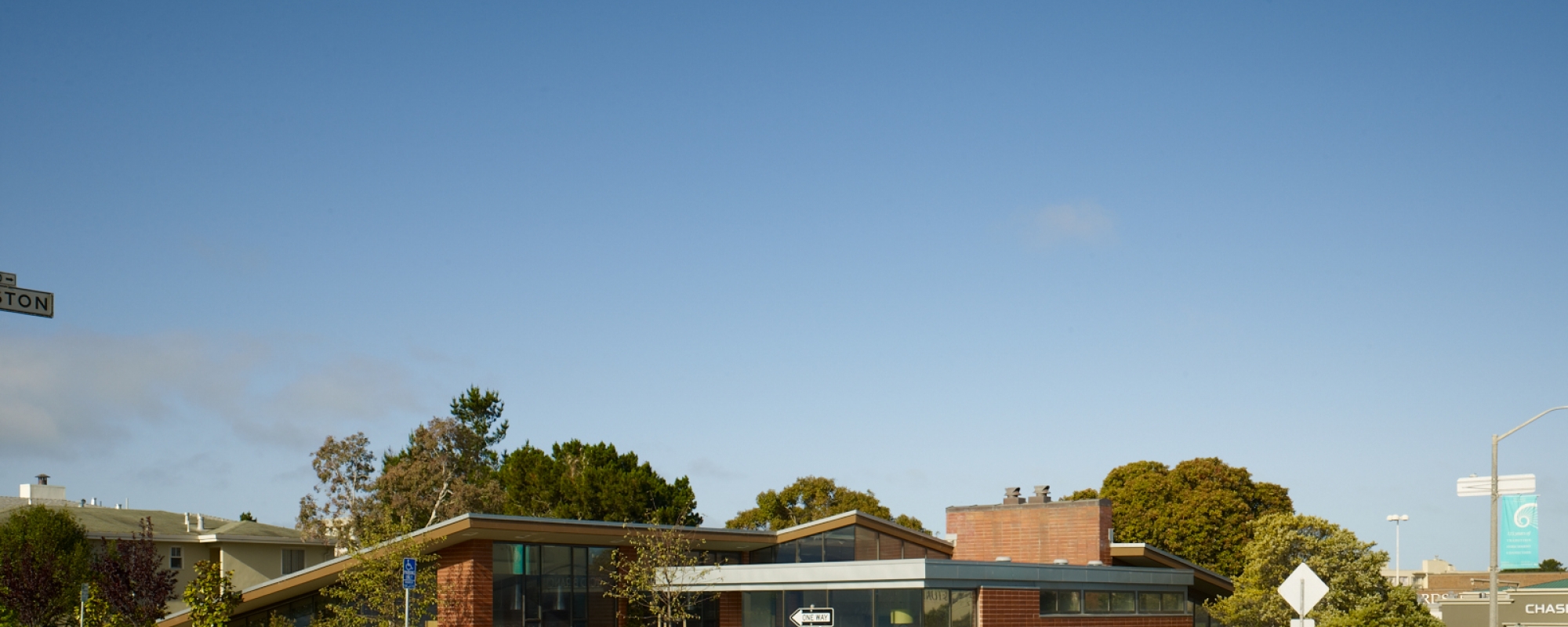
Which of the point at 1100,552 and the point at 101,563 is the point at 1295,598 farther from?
the point at 101,563

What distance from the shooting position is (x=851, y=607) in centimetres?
3400

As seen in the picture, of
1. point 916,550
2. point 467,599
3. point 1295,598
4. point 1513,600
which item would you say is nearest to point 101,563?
point 467,599

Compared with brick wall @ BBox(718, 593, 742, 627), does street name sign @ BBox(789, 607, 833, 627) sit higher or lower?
higher

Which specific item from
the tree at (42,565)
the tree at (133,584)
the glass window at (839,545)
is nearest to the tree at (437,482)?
the tree at (42,565)

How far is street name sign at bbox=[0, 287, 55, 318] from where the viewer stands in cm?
1692

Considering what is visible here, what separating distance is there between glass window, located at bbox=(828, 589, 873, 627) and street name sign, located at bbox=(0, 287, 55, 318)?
20.5m

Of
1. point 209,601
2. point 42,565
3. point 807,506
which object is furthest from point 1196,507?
point 42,565

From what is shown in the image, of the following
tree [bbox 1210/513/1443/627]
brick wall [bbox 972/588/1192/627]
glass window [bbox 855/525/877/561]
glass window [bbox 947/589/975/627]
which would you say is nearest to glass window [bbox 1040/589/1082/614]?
brick wall [bbox 972/588/1192/627]

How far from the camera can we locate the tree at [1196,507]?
71.2m

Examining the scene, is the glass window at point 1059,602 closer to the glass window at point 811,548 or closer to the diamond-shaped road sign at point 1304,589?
the glass window at point 811,548

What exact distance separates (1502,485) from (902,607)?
13.8 m

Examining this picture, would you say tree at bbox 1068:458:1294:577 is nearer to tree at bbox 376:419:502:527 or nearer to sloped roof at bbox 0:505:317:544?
tree at bbox 376:419:502:527

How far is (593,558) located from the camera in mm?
38406

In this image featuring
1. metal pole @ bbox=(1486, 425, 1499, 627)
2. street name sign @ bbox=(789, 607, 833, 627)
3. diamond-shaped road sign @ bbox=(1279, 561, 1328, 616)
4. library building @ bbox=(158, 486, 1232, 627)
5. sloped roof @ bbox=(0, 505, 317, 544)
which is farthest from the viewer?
sloped roof @ bbox=(0, 505, 317, 544)
